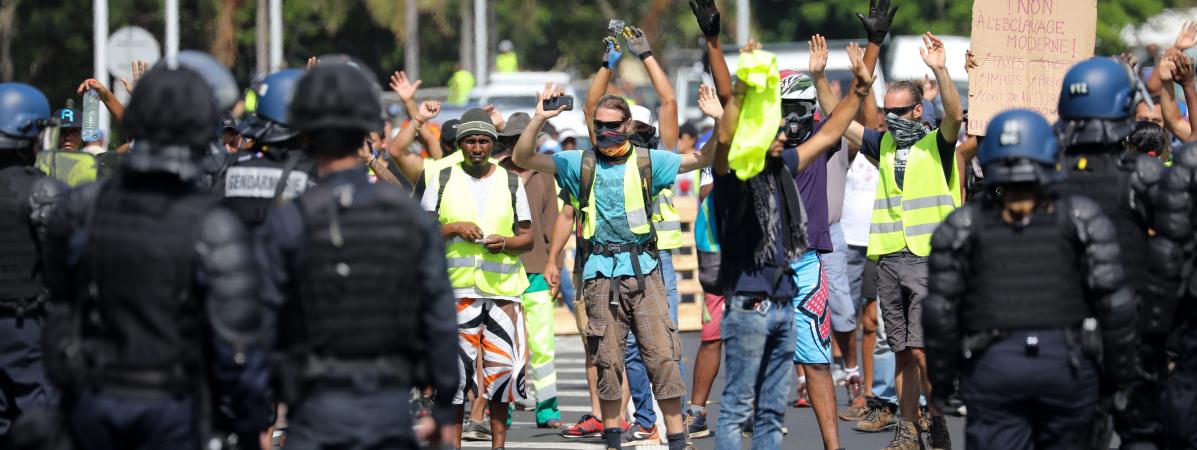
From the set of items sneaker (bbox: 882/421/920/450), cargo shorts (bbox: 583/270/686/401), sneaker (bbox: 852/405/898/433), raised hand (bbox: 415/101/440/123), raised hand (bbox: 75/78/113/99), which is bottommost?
sneaker (bbox: 852/405/898/433)

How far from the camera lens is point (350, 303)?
5.57m

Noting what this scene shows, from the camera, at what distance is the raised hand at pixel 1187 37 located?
8.78 metres

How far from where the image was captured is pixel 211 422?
5.63 meters

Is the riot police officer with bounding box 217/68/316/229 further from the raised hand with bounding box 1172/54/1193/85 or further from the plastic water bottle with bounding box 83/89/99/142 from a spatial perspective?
the raised hand with bounding box 1172/54/1193/85

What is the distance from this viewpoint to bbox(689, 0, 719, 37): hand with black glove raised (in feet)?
25.1

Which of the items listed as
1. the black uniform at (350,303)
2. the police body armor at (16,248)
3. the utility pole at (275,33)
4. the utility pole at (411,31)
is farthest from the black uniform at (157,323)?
the utility pole at (411,31)

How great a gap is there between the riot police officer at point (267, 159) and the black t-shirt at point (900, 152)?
3.75m

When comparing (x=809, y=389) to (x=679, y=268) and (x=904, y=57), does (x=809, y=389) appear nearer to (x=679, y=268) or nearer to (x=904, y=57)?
(x=679, y=268)

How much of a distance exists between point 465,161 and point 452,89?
59.1 feet

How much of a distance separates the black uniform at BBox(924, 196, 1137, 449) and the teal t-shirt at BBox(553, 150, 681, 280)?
3132mm

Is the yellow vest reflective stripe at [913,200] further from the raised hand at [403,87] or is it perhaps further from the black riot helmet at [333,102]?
the black riot helmet at [333,102]

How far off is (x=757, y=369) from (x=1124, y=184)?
1.76 metres

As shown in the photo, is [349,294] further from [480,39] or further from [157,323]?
[480,39]

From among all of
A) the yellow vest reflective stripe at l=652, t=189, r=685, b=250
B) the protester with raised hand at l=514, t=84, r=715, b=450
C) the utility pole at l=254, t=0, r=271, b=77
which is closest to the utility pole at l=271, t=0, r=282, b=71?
the utility pole at l=254, t=0, r=271, b=77
